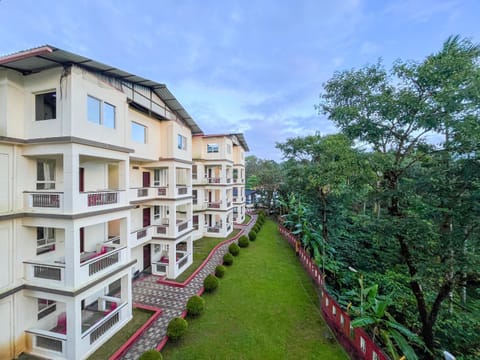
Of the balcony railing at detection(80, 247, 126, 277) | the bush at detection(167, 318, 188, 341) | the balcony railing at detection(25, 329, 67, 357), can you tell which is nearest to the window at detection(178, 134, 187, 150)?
the balcony railing at detection(80, 247, 126, 277)

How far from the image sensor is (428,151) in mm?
9125

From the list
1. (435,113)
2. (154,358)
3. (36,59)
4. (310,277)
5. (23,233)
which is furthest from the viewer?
(310,277)

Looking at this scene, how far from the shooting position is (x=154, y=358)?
22.3ft

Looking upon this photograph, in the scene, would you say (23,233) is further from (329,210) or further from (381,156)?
(329,210)

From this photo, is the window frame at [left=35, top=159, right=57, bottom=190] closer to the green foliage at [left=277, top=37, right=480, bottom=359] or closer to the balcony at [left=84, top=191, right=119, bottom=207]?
the balcony at [left=84, top=191, right=119, bottom=207]

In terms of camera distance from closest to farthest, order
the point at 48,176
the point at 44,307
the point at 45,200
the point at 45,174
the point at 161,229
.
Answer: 1. the point at 45,200
2. the point at 44,307
3. the point at 45,174
4. the point at 48,176
5. the point at 161,229

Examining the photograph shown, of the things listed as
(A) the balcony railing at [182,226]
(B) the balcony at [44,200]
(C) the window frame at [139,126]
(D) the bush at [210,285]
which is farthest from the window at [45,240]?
(D) the bush at [210,285]

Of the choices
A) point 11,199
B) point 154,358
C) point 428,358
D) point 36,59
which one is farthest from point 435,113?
point 11,199

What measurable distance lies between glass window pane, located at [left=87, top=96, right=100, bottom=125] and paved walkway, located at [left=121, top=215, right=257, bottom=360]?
8871 mm

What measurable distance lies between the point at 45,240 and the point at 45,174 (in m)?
2.73

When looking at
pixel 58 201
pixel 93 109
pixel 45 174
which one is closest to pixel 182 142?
pixel 93 109

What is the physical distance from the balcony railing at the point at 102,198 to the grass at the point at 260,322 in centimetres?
617

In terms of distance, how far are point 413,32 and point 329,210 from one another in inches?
507

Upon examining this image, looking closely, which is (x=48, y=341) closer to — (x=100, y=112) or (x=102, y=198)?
(x=102, y=198)
